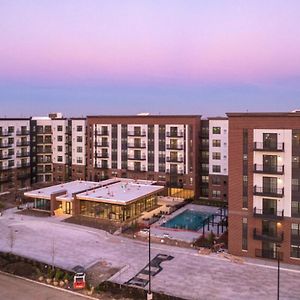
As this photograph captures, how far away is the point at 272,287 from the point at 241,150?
12.0 metres

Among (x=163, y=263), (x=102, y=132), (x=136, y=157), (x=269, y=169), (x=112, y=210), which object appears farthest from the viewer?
(x=102, y=132)

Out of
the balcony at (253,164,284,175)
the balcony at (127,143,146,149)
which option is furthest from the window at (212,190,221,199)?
the balcony at (253,164,284,175)

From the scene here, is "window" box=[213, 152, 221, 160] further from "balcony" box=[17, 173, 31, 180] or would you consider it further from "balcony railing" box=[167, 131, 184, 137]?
"balcony" box=[17, 173, 31, 180]

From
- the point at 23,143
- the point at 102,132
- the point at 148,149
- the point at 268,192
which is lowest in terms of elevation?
the point at 268,192

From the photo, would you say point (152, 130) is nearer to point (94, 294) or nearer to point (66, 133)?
point (66, 133)

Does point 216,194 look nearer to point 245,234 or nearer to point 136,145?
point 136,145

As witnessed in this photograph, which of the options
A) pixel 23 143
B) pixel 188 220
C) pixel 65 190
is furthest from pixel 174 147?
pixel 23 143

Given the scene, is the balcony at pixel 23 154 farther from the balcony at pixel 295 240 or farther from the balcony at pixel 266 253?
the balcony at pixel 295 240

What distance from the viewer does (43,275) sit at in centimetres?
3070

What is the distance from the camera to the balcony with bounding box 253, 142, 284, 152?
33000 millimetres

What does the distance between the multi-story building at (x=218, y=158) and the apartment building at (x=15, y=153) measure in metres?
34.1

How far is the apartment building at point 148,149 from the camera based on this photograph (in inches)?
2381

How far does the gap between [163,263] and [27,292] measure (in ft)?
37.6

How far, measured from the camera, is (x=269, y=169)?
33.3 metres
